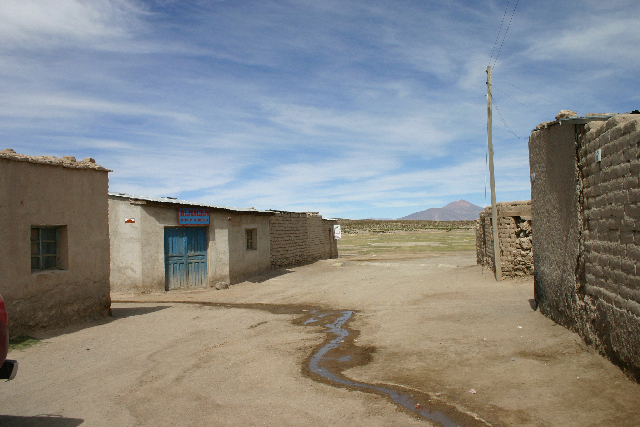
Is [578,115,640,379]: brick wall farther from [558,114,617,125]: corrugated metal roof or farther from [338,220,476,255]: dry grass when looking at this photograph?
[338,220,476,255]: dry grass

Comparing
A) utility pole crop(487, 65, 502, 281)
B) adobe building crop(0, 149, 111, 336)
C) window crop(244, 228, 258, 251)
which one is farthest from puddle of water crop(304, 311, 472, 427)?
window crop(244, 228, 258, 251)

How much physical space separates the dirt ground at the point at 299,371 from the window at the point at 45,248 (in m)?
1.46

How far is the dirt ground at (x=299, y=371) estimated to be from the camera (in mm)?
Result: 5066

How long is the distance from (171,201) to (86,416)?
36.9 feet

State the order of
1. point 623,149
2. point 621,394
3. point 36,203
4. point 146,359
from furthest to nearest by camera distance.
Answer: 1. point 36,203
2. point 146,359
3. point 623,149
4. point 621,394

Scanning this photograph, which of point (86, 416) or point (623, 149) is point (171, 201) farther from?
point (623, 149)

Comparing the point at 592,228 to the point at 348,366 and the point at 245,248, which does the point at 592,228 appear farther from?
the point at 245,248

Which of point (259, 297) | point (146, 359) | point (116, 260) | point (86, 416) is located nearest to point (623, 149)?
point (86, 416)

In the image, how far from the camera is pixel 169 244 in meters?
16.2

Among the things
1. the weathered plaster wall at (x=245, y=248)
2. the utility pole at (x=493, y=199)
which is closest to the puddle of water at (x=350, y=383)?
the utility pole at (x=493, y=199)

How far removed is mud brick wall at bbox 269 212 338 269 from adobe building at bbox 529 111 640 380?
1477 centimetres

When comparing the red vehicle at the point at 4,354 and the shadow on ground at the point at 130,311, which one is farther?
the shadow on ground at the point at 130,311

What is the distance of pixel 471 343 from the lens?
7.90 m

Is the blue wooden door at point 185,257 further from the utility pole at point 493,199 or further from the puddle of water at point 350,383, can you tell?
the utility pole at point 493,199
